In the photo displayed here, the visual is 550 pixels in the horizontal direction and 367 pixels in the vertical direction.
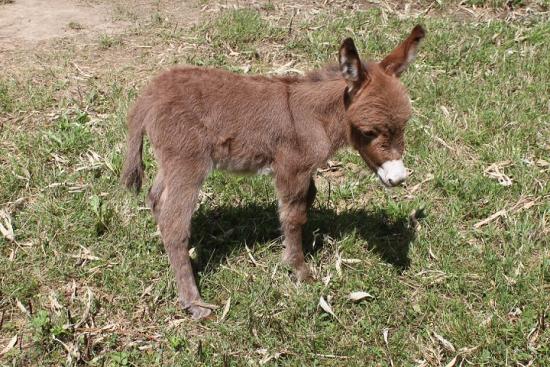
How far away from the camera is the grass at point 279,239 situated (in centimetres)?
407

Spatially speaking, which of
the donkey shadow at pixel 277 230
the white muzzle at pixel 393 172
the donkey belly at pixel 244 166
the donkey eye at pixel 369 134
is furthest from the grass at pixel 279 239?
the donkey eye at pixel 369 134

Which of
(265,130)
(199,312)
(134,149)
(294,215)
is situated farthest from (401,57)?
(199,312)

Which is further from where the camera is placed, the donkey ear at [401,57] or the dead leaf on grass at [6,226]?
the dead leaf on grass at [6,226]

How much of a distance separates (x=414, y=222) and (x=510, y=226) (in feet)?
2.51

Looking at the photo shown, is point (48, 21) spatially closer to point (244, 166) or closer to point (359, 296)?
point (244, 166)

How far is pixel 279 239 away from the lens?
16.3ft

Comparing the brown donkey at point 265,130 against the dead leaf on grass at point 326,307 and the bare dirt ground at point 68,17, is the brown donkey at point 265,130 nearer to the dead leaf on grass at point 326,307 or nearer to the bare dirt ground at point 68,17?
the dead leaf on grass at point 326,307

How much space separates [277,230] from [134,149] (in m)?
1.39

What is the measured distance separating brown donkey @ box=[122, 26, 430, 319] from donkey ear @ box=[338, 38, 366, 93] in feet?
0.04

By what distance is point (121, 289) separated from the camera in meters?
4.44

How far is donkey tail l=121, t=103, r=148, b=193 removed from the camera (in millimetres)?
4445

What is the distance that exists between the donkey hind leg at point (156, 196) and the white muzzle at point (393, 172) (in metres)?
1.67

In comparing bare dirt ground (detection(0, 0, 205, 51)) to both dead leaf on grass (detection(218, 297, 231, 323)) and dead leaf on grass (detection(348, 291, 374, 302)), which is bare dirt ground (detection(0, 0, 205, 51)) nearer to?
dead leaf on grass (detection(218, 297, 231, 323))

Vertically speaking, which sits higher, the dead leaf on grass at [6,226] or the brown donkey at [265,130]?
the brown donkey at [265,130]
